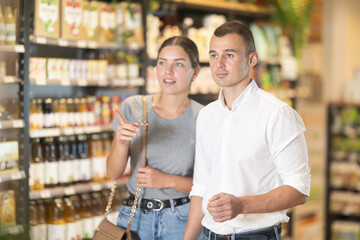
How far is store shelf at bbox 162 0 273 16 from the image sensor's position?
15.8 feet

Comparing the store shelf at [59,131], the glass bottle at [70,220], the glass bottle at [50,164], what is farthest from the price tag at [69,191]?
the store shelf at [59,131]

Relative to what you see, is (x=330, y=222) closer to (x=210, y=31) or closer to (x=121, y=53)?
(x=210, y=31)

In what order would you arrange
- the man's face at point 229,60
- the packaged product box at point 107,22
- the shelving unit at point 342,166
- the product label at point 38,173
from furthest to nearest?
the shelving unit at point 342,166
the packaged product box at point 107,22
the product label at point 38,173
the man's face at point 229,60

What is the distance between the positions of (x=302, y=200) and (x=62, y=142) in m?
2.62

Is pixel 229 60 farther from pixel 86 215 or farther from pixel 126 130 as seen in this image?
pixel 86 215

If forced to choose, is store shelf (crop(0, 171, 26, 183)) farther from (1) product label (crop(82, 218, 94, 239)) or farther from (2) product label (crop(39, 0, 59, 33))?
(2) product label (crop(39, 0, 59, 33))

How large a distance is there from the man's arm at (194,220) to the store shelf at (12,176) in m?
1.65

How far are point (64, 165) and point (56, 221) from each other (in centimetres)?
46

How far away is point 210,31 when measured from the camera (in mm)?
5000

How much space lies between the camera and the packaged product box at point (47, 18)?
12.0ft

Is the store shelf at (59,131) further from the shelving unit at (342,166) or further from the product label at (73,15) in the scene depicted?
the shelving unit at (342,166)

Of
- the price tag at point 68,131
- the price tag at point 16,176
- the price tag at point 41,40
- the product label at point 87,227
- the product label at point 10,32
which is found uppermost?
the product label at point 10,32

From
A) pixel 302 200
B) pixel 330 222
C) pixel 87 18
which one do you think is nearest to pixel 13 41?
pixel 87 18

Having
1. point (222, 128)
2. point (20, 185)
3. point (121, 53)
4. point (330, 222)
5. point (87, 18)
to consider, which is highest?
point (87, 18)
